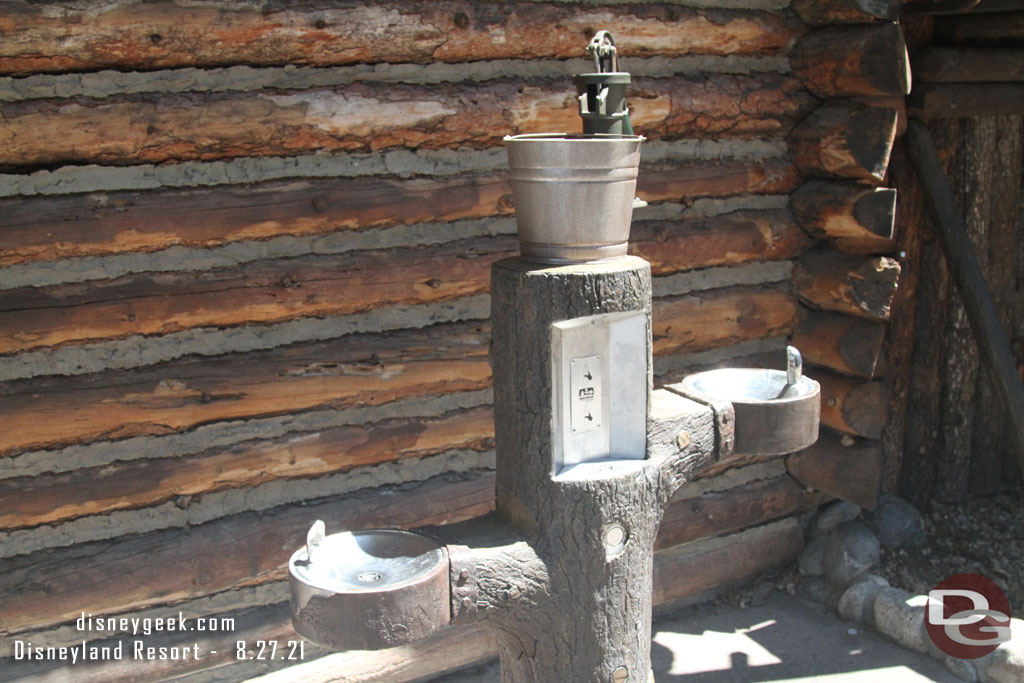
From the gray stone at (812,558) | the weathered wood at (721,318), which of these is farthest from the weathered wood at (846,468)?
the weathered wood at (721,318)

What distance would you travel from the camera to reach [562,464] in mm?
2303

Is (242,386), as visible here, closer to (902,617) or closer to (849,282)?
(849,282)

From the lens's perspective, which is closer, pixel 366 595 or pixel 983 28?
pixel 366 595

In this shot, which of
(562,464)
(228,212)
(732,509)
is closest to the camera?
(562,464)

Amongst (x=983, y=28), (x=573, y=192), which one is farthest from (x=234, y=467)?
(x=983, y=28)

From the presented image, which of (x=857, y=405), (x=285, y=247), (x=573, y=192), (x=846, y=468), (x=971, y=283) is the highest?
(x=573, y=192)

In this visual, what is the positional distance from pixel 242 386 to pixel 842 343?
102 inches

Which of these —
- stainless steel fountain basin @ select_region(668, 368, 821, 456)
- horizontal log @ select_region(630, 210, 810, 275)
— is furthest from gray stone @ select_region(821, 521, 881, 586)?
stainless steel fountain basin @ select_region(668, 368, 821, 456)

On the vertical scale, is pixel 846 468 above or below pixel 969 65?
below

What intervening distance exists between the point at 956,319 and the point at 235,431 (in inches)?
133

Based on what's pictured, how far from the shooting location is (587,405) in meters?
2.31

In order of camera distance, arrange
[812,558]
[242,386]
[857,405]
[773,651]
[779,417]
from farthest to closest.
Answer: [812,558] → [857,405] → [773,651] → [242,386] → [779,417]

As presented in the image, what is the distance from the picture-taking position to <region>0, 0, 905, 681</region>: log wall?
10.0 ft

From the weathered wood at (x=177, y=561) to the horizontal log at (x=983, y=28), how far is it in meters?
3.13
